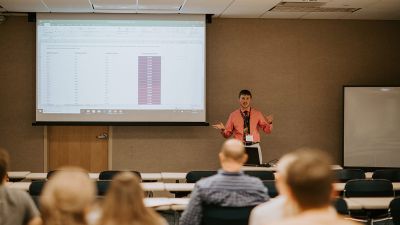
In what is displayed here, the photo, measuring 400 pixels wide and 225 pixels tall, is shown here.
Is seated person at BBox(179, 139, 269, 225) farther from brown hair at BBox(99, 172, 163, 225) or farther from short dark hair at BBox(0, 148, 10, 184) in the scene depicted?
brown hair at BBox(99, 172, 163, 225)

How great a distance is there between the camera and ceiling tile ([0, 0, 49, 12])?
8211mm

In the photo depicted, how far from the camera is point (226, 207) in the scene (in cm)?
399

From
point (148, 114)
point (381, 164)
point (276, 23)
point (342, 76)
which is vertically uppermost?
point (276, 23)

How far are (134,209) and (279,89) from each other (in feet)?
24.7

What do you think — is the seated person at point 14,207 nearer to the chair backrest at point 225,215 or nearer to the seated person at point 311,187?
the chair backrest at point 225,215

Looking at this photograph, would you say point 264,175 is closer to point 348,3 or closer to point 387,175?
point 387,175

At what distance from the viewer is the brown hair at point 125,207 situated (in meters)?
2.35

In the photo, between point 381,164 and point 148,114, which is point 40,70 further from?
point 381,164

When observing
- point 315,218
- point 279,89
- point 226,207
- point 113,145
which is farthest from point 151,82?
point 315,218

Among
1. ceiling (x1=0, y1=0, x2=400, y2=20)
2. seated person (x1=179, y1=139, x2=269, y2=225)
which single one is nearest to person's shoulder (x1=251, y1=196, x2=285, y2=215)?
seated person (x1=179, y1=139, x2=269, y2=225)

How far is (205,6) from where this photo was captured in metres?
8.52

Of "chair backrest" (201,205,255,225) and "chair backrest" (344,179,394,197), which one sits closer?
"chair backrest" (201,205,255,225)

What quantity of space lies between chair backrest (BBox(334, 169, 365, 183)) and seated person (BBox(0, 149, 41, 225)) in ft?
15.1

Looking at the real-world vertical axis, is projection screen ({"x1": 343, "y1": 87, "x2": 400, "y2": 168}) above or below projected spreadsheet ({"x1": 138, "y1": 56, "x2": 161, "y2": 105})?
below
